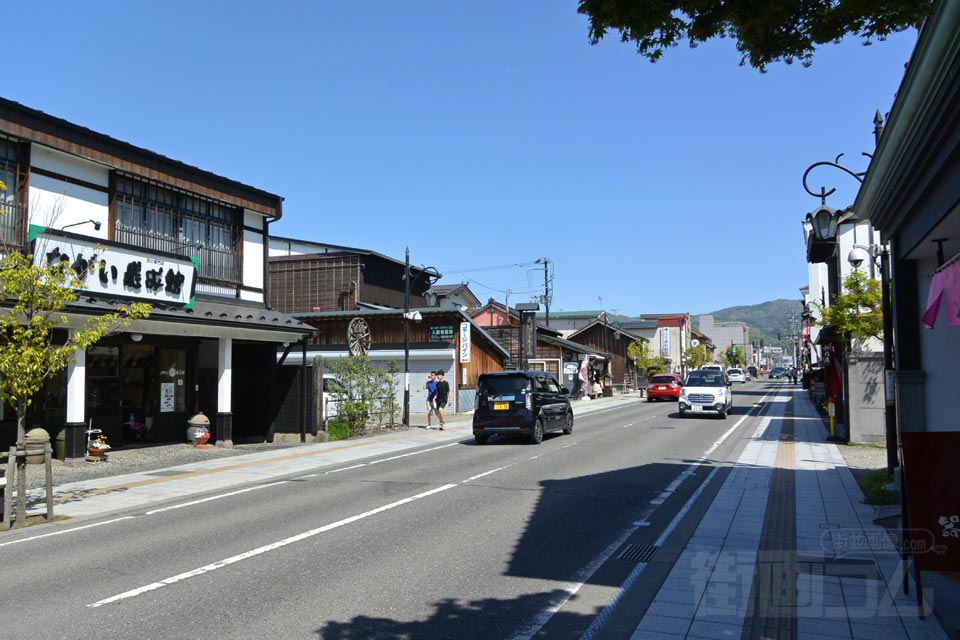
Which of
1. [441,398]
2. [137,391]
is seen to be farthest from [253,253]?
[441,398]

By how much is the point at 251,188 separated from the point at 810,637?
19.4 meters

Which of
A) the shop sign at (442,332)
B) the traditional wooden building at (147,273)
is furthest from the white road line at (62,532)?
the shop sign at (442,332)

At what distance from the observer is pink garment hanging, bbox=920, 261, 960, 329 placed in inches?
256

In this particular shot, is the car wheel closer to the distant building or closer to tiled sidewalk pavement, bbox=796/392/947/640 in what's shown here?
tiled sidewalk pavement, bbox=796/392/947/640

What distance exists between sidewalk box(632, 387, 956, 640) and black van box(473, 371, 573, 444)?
8.14 metres

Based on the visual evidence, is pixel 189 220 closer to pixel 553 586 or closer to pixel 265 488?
pixel 265 488

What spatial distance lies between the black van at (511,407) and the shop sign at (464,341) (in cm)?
1174

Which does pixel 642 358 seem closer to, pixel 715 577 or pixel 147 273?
pixel 147 273

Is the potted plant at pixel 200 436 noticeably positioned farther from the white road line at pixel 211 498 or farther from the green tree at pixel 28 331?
the green tree at pixel 28 331

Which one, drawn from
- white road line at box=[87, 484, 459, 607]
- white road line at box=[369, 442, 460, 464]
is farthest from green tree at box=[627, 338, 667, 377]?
white road line at box=[87, 484, 459, 607]

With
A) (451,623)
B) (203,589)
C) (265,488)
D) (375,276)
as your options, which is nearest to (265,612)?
(203,589)

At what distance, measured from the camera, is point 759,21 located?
6.05 meters

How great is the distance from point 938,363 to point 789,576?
164 inches

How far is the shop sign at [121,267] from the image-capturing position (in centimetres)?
1423
